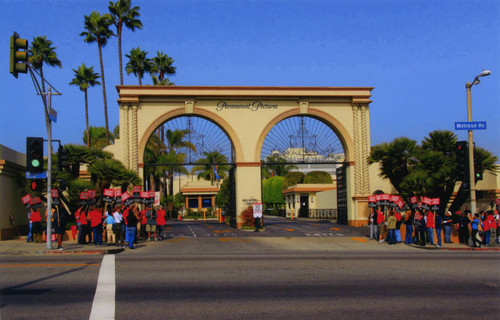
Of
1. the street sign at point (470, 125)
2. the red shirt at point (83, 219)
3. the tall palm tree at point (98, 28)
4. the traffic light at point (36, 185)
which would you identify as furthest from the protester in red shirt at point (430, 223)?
the tall palm tree at point (98, 28)

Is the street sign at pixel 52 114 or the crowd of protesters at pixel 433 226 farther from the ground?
the street sign at pixel 52 114

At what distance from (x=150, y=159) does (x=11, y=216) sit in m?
20.5

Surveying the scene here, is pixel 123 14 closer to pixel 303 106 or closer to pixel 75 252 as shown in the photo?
pixel 303 106

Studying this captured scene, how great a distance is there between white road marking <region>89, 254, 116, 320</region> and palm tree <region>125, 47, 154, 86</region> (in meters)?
37.8

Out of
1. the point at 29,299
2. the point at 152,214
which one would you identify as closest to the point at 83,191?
the point at 152,214

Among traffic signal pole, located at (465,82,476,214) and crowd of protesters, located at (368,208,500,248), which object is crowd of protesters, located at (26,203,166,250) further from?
traffic signal pole, located at (465,82,476,214)

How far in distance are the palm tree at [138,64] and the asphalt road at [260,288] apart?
3569cm

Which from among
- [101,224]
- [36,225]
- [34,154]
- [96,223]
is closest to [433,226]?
[101,224]

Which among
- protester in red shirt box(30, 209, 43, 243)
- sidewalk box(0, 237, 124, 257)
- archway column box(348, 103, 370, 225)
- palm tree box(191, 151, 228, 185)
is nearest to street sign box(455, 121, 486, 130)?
archway column box(348, 103, 370, 225)

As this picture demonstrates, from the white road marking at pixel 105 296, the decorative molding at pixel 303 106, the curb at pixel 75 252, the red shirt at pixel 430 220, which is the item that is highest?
the decorative molding at pixel 303 106

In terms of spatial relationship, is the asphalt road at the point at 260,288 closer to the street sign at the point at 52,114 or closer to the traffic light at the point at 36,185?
the traffic light at the point at 36,185

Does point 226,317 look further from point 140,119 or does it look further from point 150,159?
point 150,159

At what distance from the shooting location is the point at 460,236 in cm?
2383

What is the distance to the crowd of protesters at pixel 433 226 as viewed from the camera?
2223cm
